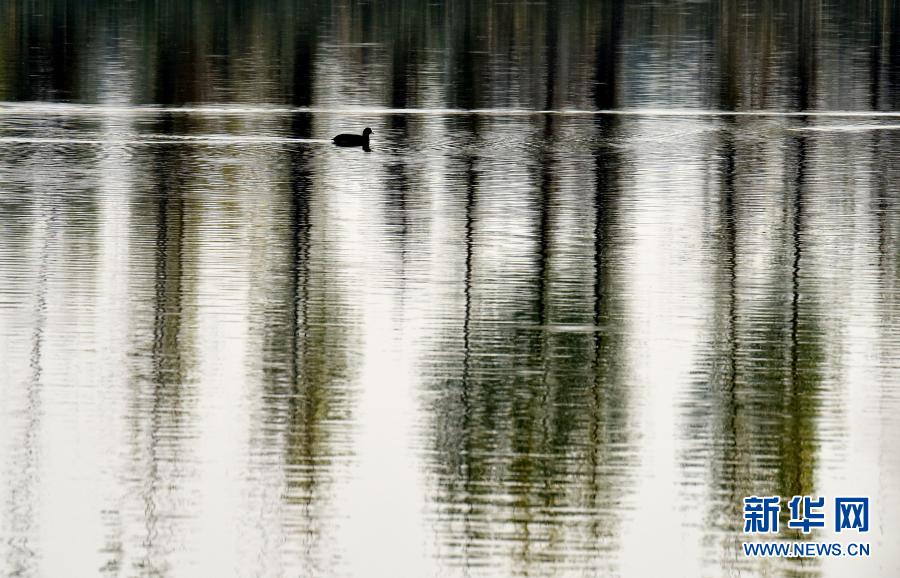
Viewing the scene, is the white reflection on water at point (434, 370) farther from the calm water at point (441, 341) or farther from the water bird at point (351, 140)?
the water bird at point (351, 140)

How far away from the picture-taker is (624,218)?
→ 39.8 m

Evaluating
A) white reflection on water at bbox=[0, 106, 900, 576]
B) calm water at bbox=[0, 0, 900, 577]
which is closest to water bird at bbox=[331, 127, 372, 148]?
calm water at bbox=[0, 0, 900, 577]

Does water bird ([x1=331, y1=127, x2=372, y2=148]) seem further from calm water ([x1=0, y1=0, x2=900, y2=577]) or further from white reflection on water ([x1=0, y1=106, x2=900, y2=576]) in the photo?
white reflection on water ([x1=0, y1=106, x2=900, y2=576])

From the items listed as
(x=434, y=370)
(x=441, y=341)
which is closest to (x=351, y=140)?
(x=441, y=341)

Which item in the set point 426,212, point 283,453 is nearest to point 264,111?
point 426,212

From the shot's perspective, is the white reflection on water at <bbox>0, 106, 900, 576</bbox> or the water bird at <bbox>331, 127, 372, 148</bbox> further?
the water bird at <bbox>331, 127, 372, 148</bbox>

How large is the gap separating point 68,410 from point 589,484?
6.05 meters

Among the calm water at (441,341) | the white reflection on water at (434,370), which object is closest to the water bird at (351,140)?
the calm water at (441,341)

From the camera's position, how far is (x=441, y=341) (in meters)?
27.7

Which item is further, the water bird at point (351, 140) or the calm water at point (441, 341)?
the water bird at point (351, 140)

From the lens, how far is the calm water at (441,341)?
65.1ft

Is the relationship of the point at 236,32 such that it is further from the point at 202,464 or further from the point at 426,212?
the point at 202,464

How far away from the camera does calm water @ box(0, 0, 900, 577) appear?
19.8 meters

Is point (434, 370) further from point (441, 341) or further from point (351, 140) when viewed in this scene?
point (351, 140)
